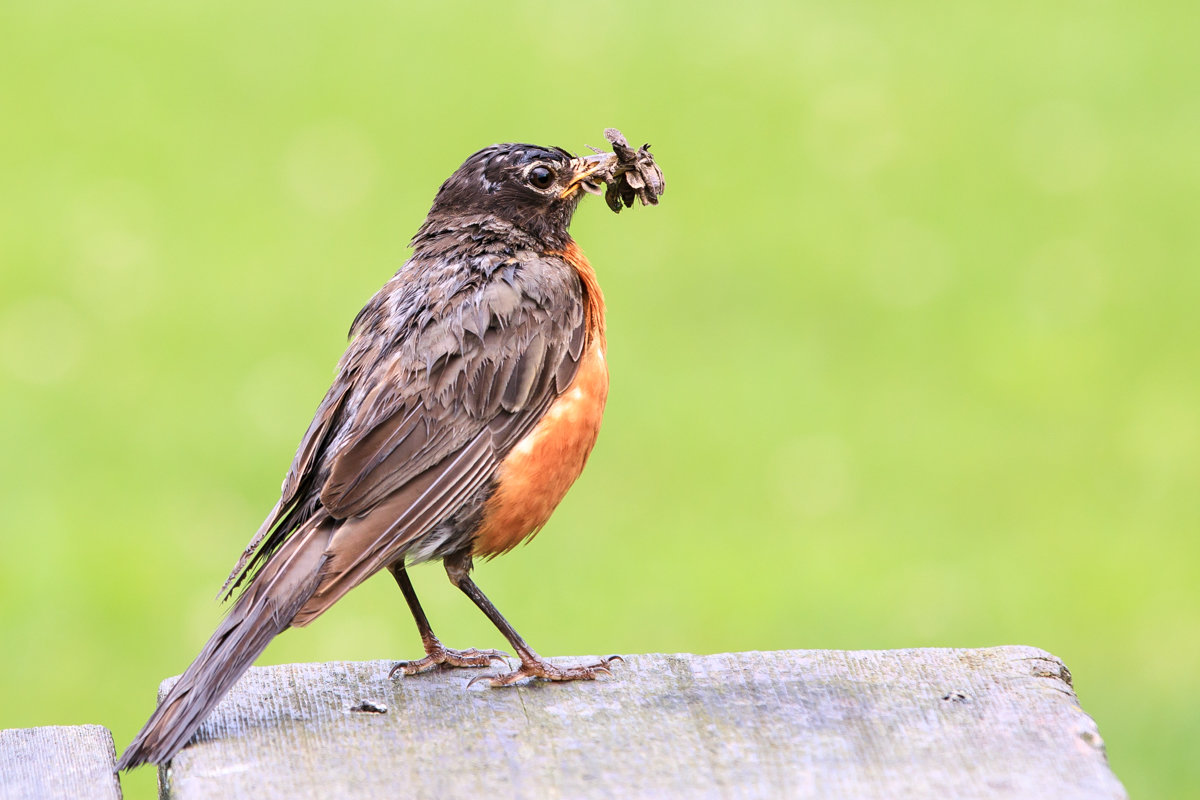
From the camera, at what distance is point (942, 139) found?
40.0ft

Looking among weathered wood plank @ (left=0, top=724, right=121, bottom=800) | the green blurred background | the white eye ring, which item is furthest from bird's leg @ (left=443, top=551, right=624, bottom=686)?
the green blurred background

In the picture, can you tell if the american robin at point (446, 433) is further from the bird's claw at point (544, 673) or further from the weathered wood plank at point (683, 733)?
the weathered wood plank at point (683, 733)

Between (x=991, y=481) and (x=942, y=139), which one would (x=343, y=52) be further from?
(x=991, y=481)

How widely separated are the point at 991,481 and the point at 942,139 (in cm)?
385

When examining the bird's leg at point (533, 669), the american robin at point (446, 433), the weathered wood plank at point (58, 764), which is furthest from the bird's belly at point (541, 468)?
the weathered wood plank at point (58, 764)

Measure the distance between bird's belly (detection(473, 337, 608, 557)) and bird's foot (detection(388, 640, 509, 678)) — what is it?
0.28 m

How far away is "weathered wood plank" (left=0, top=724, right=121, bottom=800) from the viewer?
338cm

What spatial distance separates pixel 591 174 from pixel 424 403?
1.16 metres

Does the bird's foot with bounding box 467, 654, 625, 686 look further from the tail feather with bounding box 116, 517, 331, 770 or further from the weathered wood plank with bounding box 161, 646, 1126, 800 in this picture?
the tail feather with bounding box 116, 517, 331, 770

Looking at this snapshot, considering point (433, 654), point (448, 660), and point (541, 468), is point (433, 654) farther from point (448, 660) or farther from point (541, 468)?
point (541, 468)

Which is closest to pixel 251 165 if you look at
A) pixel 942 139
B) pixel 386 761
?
pixel 942 139

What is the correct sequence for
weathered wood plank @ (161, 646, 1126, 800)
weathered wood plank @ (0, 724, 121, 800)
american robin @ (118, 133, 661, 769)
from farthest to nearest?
american robin @ (118, 133, 661, 769)
weathered wood plank @ (0, 724, 121, 800)
weathered wood plank @ (161, 646, 1126, 800)

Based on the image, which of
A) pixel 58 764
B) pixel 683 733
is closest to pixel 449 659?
pixel 683 733

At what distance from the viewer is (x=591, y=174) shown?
5.21 m
